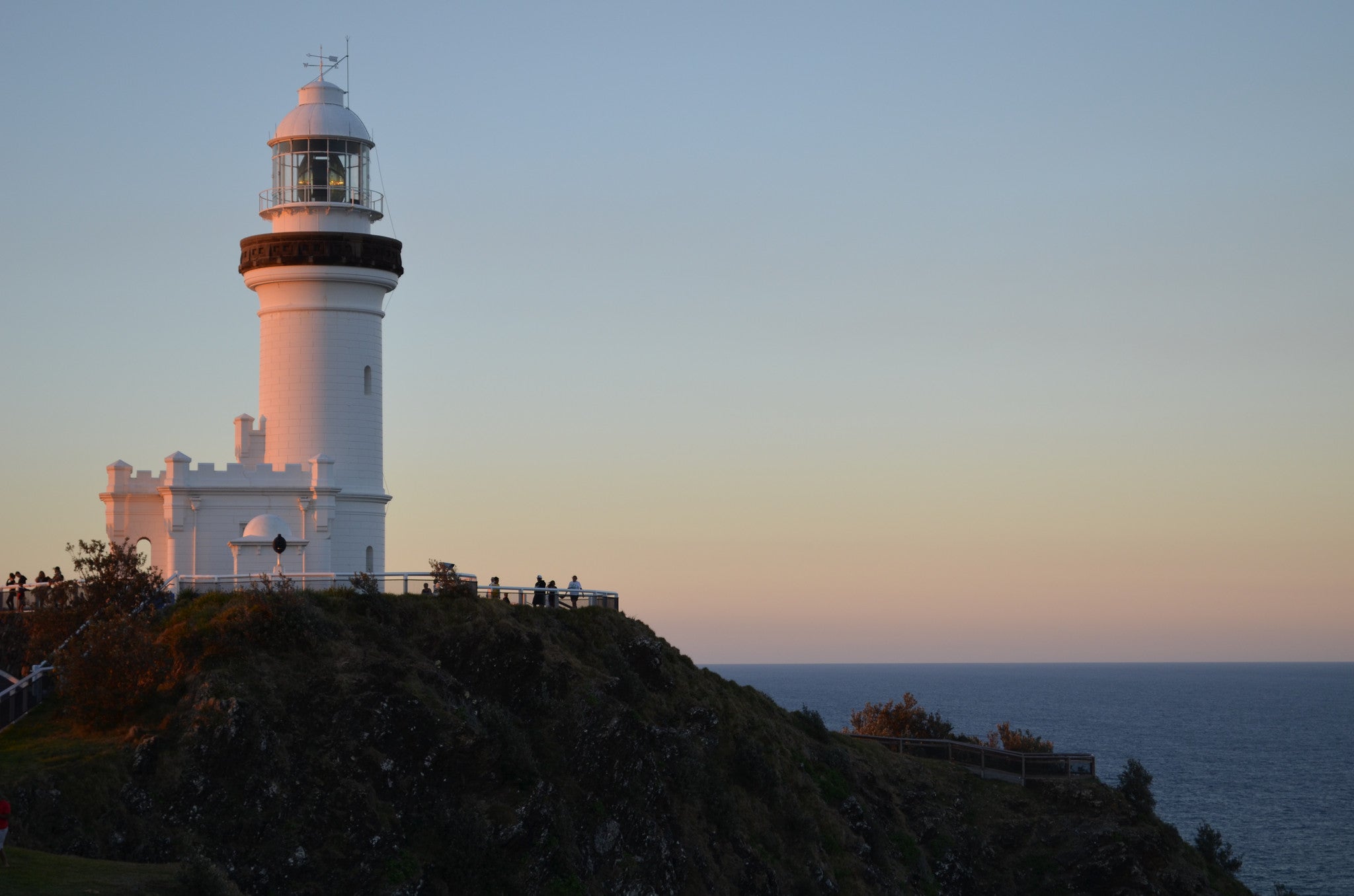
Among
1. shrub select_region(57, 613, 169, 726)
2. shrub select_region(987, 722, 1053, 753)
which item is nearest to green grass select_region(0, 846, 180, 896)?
shrub select_region(57, 613, 169, 726)

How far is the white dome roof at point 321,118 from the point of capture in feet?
159

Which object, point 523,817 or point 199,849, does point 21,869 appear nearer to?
point 199,849

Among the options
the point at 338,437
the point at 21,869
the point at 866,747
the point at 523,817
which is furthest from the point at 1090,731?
the point at 21,869

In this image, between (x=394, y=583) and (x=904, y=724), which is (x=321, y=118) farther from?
(x=904, y=724)

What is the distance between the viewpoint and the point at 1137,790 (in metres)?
48.3

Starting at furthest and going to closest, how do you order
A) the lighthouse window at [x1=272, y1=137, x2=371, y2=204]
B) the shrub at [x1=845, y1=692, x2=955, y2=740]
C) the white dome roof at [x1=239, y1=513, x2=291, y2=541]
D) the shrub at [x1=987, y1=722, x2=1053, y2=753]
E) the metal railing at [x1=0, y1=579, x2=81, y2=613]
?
the shrub at [x1=845, y1=692, x2=955, y2=740] → the shrub at [x1=987, y1=722, x2=1053, y2=753] → the lighthouse window at [x1=272, y1=137, x2=371, y2=204] → the white dome roof at [x1=239, y1=513, x2=291, y2=541] → the metal railing at [x1=0, y1=579, x2=81, y2=613]

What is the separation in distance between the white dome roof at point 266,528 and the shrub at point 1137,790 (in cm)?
2808

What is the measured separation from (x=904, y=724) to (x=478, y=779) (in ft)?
105

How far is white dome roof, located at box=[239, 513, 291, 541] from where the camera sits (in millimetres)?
43125

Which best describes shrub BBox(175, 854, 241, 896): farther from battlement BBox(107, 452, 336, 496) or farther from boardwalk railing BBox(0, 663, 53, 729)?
battlement BBox(107, 452, 336, 496)

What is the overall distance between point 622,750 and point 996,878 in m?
14.5

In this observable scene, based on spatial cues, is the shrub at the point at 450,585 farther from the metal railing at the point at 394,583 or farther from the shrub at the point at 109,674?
the shrub at the point at 109,674

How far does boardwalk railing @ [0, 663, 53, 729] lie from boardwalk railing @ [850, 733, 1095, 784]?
2988 cm

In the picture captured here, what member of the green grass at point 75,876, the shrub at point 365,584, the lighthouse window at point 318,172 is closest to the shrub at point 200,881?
the green grass at point 75,876
